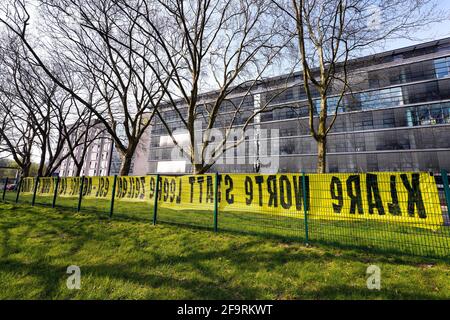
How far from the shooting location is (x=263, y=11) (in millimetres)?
11086

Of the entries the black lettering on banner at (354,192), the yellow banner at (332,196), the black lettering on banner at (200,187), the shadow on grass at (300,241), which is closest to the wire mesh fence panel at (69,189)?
the shadow on grass at (300,241)

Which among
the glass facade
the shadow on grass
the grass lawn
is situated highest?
the glass facade

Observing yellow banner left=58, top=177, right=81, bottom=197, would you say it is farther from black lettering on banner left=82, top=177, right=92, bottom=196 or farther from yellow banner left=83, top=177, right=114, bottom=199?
yellow banner left=83, top=177, right=114, bottom=199

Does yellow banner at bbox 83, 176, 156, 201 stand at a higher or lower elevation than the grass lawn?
higher

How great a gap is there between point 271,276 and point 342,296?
101 centimetres

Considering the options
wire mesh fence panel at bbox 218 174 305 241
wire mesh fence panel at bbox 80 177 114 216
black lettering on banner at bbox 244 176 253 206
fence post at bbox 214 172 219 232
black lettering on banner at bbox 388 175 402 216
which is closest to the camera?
black lettering on banner at bbox 388 175 402 216

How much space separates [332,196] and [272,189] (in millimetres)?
1452

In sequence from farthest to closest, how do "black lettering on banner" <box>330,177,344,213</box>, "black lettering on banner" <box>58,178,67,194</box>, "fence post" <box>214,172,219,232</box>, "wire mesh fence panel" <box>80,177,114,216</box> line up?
1. "black lettering on banner" <box>58,178,67,194</box>
2. "wire mesh fence panel" <box>80,177,114,216</box>
3. "fence post" <box>214,172,219,232</box>
4. "black lettering on banner" <box>330,177,344,213</box>

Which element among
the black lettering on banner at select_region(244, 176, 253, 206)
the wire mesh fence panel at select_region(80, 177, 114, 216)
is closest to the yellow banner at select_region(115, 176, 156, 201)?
the wire mesh fence panel at select_region(80, 177, 114, 216)

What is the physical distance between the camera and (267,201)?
5688 mm

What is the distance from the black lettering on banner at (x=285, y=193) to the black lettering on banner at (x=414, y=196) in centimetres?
238

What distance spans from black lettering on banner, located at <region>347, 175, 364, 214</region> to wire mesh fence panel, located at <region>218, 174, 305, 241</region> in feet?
3.50

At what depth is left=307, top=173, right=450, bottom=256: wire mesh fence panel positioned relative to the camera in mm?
4242
